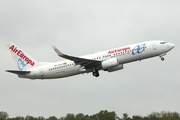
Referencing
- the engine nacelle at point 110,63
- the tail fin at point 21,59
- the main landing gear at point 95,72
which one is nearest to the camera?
the engine nacelle at point 110,63

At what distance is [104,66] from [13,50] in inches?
697

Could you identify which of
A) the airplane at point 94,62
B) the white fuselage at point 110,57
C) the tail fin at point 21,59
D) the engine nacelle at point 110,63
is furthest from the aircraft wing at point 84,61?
the tail fin at point 21,59

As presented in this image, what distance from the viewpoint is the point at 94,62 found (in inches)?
3413

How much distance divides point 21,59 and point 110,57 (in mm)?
16253

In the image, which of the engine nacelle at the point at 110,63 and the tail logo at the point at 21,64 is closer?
the engine nacelle at the point at 110,63

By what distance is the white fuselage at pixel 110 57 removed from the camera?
85.0 m

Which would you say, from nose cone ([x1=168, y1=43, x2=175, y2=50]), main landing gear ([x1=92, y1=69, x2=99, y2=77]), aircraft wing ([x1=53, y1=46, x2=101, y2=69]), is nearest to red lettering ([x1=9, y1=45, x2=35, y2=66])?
aircraft wing ([x1=53, y1=46, x2=101, y2=69])

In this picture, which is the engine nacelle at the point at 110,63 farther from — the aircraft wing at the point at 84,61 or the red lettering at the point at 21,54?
the red lettering at the point at 21,54

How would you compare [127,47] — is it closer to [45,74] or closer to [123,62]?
[123,62]

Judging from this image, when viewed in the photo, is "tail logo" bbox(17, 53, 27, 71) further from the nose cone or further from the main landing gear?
the nose cone

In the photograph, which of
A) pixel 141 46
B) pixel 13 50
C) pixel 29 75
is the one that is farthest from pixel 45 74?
pixel 141 46

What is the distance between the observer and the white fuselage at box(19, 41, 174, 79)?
85.0 metres

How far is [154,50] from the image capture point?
85062mm

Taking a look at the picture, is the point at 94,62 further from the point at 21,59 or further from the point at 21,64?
the point at 21,59
